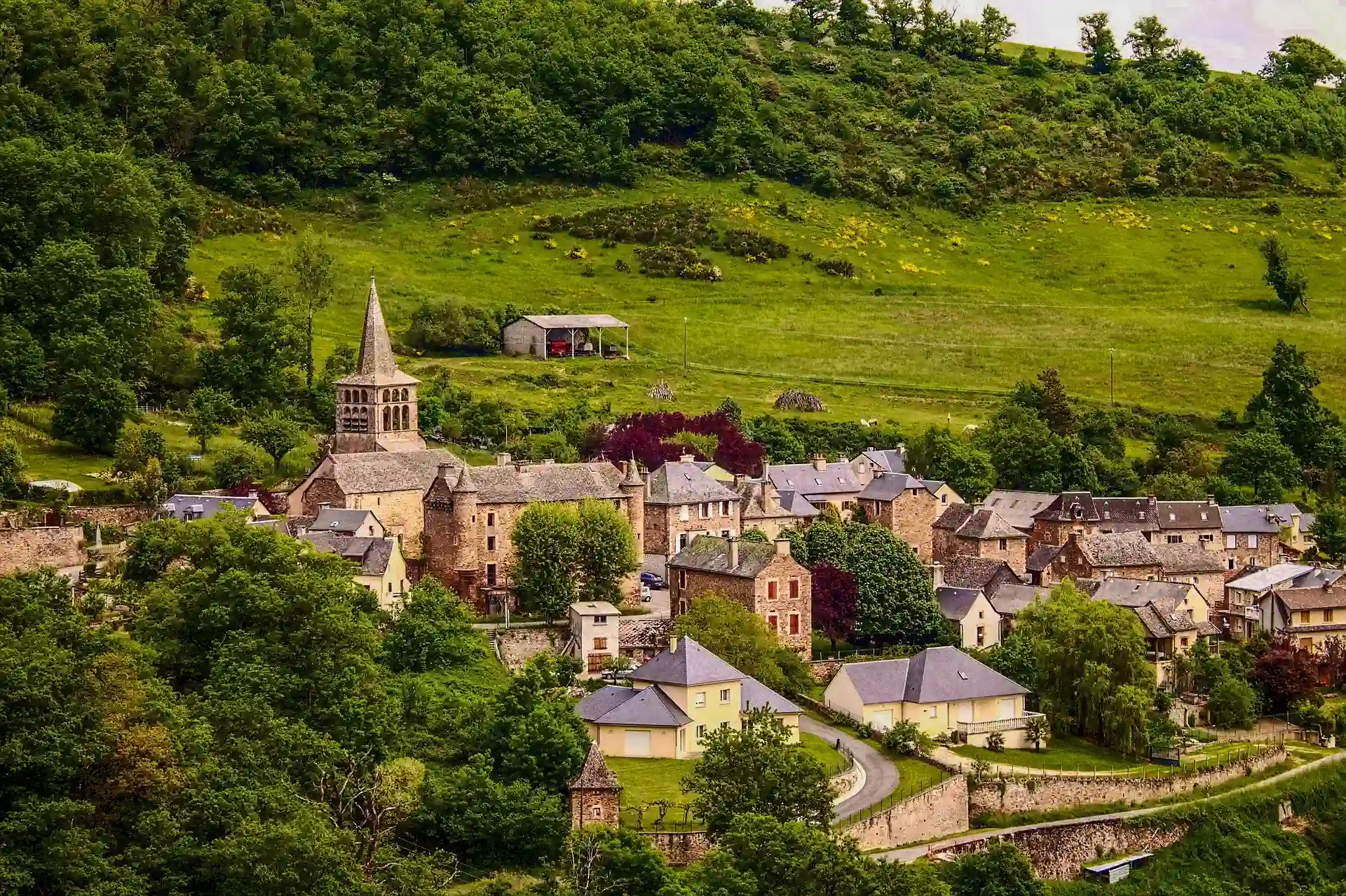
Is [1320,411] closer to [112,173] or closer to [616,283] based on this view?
[616,283]

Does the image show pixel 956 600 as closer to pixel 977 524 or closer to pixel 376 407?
pixel 977 524

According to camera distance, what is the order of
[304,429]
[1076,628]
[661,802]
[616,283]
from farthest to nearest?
1. [616,283]
2. [304,429]
3. [1076,628]
4. [661,802]

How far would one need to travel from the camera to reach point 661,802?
200 ft

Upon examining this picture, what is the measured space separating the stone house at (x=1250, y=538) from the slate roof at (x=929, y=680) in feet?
91.9

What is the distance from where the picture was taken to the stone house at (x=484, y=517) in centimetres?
8044

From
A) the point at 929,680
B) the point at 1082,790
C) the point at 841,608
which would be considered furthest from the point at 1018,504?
the point at 1082,790

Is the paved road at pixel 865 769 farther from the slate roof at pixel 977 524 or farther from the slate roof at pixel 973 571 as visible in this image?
the slate roof at pixel 977 524

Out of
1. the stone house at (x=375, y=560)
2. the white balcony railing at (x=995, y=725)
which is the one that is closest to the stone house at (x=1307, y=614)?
the white balcony railing at (x=995, y=725)

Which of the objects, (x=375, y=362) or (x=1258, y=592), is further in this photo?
(x=375, y=362)

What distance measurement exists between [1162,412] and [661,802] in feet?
241

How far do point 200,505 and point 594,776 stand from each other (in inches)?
1079

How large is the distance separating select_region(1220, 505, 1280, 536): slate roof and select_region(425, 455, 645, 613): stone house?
3180 centimetres

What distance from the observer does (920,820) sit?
63.9 meters

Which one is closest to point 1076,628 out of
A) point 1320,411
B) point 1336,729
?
point 1336,729
